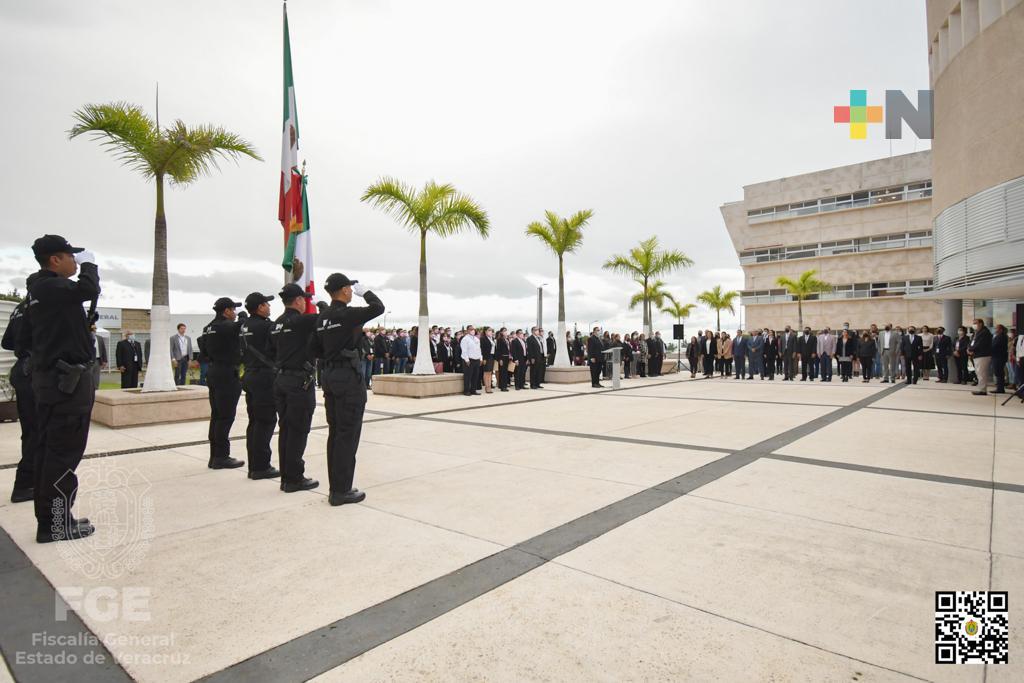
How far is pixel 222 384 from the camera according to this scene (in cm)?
618

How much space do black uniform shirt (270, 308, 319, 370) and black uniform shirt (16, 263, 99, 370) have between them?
1602 mm

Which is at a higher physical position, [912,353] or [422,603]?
[912,353]

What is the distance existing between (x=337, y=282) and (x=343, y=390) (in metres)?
1.02

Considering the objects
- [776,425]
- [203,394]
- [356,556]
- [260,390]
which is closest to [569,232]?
A: [776,425]

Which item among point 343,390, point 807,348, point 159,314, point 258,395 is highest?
point 159,314

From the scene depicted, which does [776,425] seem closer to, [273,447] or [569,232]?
[273,447]

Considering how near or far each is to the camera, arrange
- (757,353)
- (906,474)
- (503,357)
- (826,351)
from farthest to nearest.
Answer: (757,353), (826,351), (503,357), (906,474)

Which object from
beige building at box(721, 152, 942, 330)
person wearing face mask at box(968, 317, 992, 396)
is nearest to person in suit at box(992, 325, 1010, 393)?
person wearing face mask at box(968, 317, 992, 396)

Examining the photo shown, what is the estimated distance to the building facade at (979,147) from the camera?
13.6 m

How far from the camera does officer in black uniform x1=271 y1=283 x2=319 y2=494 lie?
204 inches

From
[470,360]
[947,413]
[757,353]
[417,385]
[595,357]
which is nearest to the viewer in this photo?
[947,413]

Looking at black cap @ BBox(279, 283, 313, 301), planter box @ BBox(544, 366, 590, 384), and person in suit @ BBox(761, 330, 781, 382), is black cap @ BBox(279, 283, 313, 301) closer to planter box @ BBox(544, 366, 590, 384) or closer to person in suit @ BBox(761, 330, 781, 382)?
planter box @ BBox(544, 366, 590, 384)

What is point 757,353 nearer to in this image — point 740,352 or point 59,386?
point 740,352

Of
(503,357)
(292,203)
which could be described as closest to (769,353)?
(503,357)
